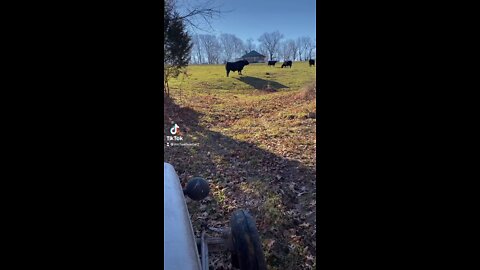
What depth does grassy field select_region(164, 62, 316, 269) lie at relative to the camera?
1.92 m

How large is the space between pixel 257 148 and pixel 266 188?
0.27 meters

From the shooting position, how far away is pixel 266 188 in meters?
2.29

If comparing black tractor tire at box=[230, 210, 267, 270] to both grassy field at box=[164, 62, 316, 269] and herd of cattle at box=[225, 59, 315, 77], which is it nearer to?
grassy field at box=[164, 62, 316, 269]

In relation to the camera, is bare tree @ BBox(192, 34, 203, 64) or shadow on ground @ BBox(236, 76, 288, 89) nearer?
bare tree @ BBox(192, 34, 203, 64)

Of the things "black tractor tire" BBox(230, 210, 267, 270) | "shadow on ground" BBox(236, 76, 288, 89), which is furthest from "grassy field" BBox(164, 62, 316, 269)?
"black tractor tire" BBox(230, 210, 267, 270)

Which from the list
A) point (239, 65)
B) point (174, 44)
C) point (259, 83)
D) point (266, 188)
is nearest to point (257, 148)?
point (266, 188)

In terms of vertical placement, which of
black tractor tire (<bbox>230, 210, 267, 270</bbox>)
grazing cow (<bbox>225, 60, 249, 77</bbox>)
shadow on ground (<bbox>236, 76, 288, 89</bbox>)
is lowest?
black tractor tire (<bbox>230, 210, 267, 270</bbox>)

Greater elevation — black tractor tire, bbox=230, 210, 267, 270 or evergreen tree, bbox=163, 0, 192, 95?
evergreen tree, bbox=163, 0, 192, 95

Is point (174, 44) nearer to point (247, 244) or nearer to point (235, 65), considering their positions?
point (235, 65)
